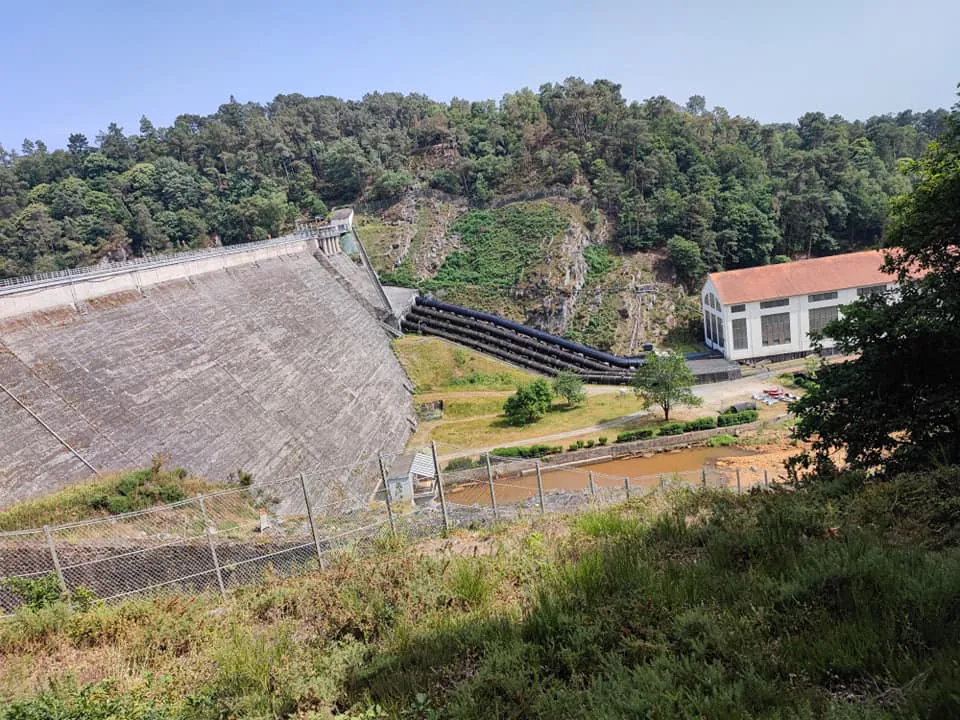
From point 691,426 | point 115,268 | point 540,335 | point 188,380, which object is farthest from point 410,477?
point 540,335

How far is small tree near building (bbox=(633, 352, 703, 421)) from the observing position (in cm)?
2744

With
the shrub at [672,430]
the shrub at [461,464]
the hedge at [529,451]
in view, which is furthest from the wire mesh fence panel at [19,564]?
the shrub at [672,430]

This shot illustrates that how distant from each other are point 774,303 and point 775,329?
164 cm

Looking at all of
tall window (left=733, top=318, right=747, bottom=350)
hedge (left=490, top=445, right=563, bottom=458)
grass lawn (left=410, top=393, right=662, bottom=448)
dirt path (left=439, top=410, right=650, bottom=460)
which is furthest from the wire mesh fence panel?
tall window (left=733, top=318, right=747, bottom=350)

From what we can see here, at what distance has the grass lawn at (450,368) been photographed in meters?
33.9

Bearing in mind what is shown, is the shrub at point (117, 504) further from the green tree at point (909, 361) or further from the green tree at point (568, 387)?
the green tree at point (568, 387)

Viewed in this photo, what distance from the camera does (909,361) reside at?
31.4 ft

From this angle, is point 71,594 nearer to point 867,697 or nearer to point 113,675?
point 113,675

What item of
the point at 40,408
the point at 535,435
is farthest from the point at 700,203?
the point at 40,408

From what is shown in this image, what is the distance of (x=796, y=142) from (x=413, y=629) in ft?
254

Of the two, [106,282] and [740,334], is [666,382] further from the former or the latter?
[106,282]

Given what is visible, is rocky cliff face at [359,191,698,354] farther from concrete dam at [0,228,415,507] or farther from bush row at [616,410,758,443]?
concrete dam at [0,228,415,507]

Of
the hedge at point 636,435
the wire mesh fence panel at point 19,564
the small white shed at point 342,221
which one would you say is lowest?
the hedge at point 636,435

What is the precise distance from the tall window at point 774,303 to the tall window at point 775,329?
0.56 metres
